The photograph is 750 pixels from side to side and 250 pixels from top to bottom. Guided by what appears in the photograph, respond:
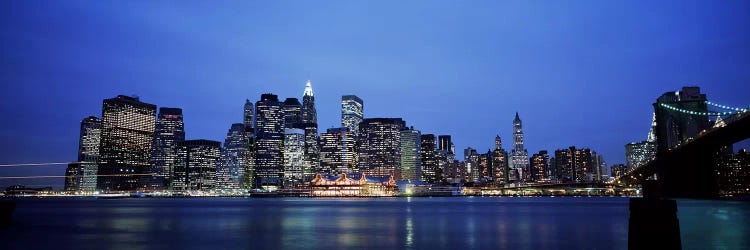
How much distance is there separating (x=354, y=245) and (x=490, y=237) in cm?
900

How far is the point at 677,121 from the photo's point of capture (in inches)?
2864

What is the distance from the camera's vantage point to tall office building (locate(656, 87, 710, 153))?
6938 centimetres

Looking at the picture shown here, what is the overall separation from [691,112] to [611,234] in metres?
43.1

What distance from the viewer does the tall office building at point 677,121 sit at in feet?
228

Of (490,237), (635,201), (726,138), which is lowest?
(490,237)

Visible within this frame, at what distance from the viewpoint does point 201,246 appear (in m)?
27.7

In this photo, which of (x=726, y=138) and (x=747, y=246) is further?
(x=726, y=138)

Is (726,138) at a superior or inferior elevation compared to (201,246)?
superior

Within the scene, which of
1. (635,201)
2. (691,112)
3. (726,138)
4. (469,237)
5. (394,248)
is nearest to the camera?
(635,201)

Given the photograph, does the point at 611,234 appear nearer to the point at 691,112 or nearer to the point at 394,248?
the point at 394,248

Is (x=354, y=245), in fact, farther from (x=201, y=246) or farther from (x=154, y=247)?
(x=154, y=247)

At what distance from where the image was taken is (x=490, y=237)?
32.4m

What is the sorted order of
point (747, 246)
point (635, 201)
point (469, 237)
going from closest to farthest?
point (635, 201), point (747, 246), point (469, 237)

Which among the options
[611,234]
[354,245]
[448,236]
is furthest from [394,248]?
[611,234]
